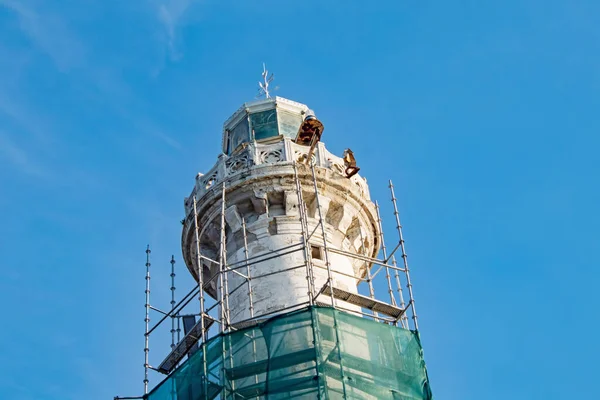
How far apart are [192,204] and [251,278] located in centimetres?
420

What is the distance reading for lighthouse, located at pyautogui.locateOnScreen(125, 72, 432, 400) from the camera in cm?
2641

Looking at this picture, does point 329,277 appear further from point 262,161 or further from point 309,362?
point 262,161

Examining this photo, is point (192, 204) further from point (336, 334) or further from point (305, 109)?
point (336, 334)

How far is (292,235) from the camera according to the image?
30.4 m

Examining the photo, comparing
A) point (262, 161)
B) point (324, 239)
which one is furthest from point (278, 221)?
point (324, 239)

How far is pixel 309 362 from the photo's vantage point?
26.5m

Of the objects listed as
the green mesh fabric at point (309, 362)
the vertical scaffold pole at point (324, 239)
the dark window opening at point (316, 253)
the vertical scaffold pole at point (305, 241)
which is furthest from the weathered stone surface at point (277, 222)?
the green mesh fabric at point (309, 362)

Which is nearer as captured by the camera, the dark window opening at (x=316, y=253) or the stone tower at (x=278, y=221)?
the stone tower at (x=278, y=221)

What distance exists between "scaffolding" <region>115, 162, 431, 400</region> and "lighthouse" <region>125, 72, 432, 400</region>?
0.09 ft

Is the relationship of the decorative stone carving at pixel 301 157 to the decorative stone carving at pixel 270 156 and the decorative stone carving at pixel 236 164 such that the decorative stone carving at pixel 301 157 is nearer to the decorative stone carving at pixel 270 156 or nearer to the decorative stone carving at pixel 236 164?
the decorative stone carving at pixel 270 156

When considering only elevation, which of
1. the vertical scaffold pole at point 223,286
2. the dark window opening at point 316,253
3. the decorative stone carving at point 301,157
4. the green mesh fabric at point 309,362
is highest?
the decorative stone carving at point 301,157

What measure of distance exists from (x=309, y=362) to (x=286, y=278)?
3289mm

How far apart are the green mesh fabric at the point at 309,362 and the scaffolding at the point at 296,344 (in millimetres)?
22

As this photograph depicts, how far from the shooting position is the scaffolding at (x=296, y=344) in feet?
85.8
